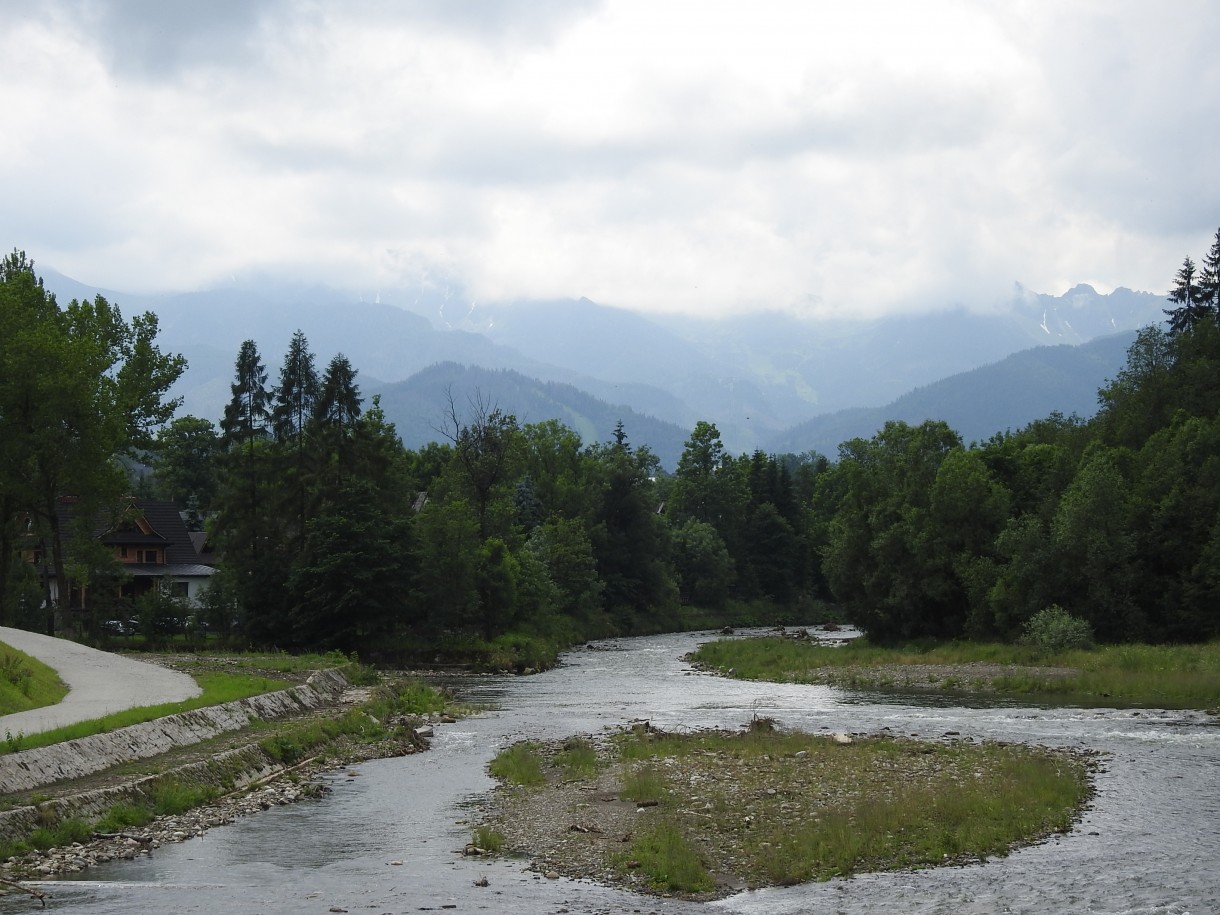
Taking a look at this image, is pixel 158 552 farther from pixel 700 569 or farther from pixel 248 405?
pixel 700 569

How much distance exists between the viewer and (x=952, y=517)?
8012 centimetres

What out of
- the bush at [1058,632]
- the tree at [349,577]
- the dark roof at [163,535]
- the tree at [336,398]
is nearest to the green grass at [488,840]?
the bush at [1058,632]

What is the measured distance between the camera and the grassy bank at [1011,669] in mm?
50312

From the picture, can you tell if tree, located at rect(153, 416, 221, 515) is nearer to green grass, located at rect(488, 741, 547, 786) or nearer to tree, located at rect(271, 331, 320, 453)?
tree, located at rect(271, 331, 320, 453)

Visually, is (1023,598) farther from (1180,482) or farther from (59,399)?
(59,399)

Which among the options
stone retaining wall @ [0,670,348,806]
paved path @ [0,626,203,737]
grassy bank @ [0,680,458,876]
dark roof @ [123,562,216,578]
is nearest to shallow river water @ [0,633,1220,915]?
grassy bank @ [0,680,458,876]

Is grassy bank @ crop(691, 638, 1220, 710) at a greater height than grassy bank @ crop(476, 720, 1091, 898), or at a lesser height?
lesser

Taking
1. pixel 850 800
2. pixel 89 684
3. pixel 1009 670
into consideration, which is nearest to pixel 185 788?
pixel 89 684

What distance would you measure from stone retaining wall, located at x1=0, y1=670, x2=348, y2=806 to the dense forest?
97.8 ft

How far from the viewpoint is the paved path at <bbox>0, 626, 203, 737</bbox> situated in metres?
30.3

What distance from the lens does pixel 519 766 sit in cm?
3303

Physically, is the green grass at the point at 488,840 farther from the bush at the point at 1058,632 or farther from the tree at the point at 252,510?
the tree at the point at 252,510

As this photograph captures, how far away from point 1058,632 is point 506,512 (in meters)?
44.9

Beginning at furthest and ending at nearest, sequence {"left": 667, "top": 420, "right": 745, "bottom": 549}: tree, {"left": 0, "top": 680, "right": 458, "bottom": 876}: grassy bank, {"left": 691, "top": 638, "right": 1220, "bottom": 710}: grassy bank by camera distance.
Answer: {"left": 667, "top": 420, "right": 745, "bottom": 549}: tree → {"left": 691, "top": 638, "right": 1220, "bottom": 710}: grassy bank → {"left": 0, "top": 680, "right": 458, "bottom": 876}: grassy bank
